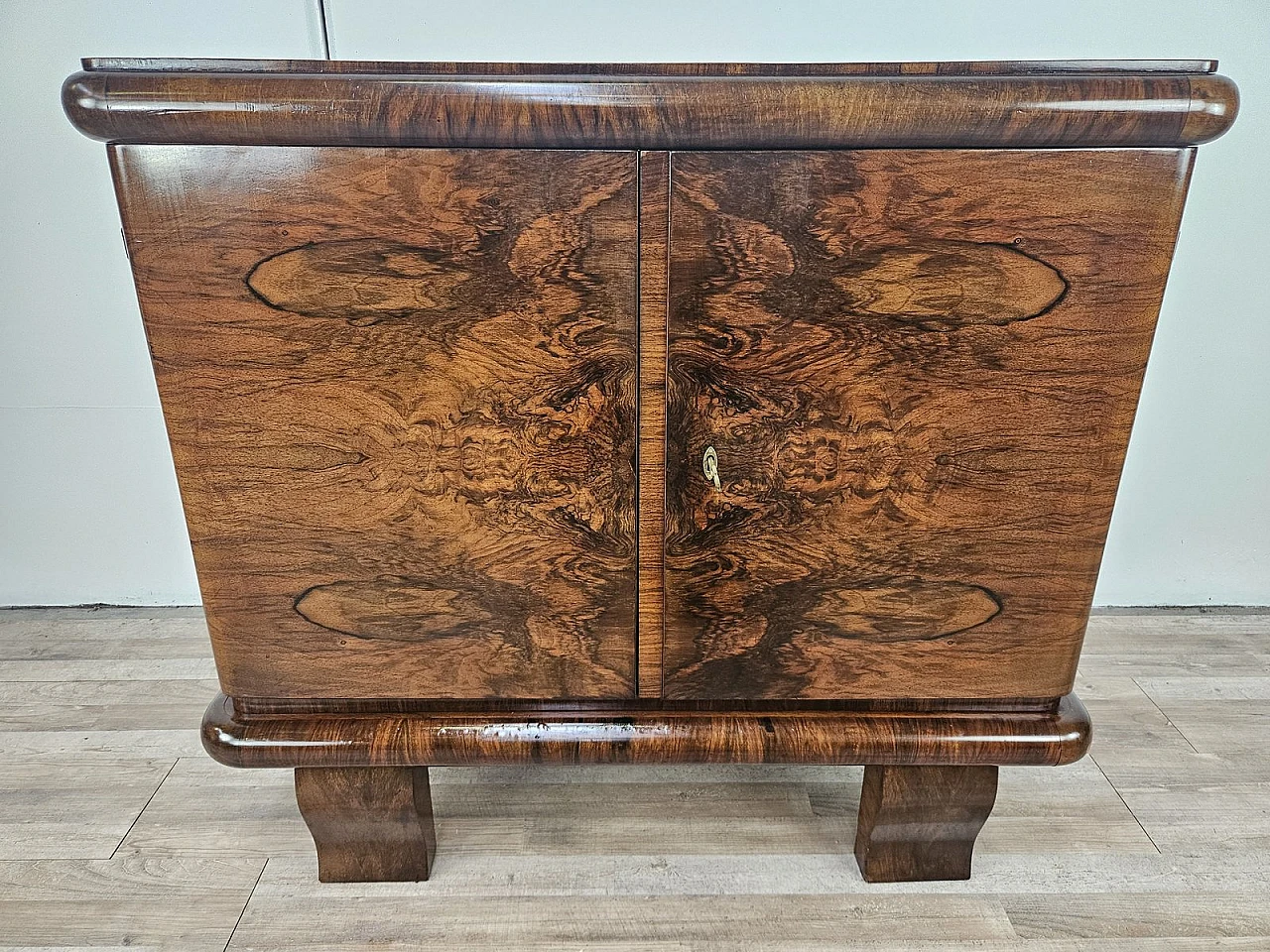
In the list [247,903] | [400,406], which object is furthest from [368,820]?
[400,406]

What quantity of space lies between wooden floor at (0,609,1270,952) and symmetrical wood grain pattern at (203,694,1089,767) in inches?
6.7

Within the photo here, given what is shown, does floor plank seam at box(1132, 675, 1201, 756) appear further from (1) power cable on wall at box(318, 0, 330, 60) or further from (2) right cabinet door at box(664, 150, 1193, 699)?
(1) power cable on wall at box(318, 0, 330, 60)

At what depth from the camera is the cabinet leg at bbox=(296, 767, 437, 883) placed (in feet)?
2.61

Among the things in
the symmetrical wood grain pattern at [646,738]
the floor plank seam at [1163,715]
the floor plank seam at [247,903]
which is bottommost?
the floor plank seam at [1163,715]

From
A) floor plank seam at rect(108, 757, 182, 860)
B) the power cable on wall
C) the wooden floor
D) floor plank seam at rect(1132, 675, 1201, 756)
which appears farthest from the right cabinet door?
the power cable on wall

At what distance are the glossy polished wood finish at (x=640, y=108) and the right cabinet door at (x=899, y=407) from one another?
0.07 feet

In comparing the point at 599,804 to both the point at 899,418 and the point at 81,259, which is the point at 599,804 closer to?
the point at 899,418

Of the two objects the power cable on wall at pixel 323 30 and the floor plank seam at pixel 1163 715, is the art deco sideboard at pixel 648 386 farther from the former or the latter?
the power cable on wall at pixel 323 30

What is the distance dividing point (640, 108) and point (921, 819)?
25.8 inches

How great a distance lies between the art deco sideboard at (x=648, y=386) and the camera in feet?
1.94

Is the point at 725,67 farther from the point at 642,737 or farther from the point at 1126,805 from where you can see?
the point at 1126,805

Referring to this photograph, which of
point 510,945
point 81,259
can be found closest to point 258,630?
point 510,945

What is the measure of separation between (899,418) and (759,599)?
0.18 m

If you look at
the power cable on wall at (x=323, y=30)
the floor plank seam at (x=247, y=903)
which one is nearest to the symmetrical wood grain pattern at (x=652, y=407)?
the floor plank seam at (x=247, y=903)
